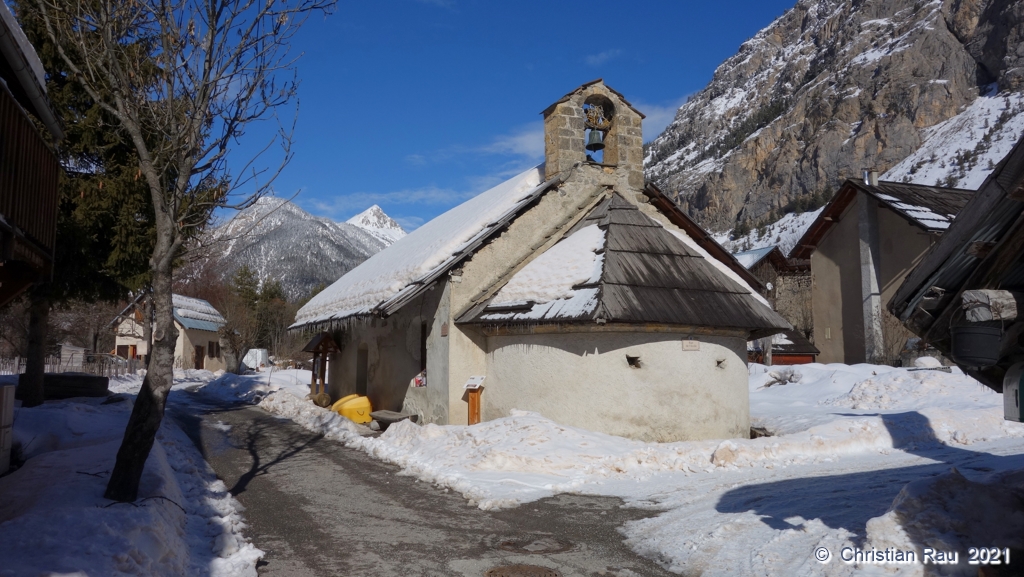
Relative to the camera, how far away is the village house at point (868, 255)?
98.7 ft

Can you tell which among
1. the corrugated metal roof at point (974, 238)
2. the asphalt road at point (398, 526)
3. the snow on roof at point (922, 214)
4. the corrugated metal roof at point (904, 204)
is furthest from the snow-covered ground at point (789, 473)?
the corrugated metal roof at point (904, 204)

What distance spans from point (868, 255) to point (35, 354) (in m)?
31.2

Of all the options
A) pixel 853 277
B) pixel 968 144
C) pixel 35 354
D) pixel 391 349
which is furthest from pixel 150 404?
pixel 968 144

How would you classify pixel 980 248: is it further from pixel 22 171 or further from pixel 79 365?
pixel 79 365

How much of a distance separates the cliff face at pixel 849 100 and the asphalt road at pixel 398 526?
9459 cm

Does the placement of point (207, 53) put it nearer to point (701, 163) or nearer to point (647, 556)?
point (647, 556)

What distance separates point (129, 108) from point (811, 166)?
4915 inches

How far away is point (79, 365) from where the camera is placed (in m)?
28.9

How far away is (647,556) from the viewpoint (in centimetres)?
667

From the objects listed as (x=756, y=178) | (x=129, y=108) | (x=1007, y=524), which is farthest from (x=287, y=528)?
(x=756, y=178)

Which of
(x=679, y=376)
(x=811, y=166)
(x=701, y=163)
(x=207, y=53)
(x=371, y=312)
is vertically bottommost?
(x=679, y=376)

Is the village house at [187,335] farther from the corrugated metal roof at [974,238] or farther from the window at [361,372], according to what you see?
the corrugated metal roof at [974,238]

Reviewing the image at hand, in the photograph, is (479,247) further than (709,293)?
Yes

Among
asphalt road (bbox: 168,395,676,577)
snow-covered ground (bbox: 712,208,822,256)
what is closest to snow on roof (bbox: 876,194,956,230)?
asphalt road (bbox: 168,395,676,577)
